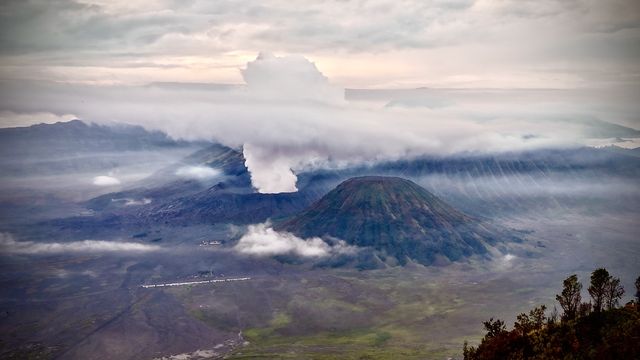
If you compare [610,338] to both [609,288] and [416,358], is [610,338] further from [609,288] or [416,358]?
[416,358]

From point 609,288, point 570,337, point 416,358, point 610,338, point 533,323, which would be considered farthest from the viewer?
point 416,358

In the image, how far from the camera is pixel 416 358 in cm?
19462

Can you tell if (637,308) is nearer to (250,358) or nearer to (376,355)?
(376,355)

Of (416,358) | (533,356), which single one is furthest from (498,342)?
(416,358)

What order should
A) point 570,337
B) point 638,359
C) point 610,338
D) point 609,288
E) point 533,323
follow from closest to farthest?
point 638,359, point 610,338, point 570,337, point 533,323, point 609,288

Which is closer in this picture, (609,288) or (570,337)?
(570,337)

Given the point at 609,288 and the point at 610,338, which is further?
the point at 609,288

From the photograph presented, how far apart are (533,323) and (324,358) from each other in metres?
104

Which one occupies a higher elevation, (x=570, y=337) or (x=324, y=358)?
(x=570, y=337)

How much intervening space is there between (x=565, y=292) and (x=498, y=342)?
66.0 ft

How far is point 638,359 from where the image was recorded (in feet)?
246

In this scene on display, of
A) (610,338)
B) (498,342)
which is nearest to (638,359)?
(610,338)

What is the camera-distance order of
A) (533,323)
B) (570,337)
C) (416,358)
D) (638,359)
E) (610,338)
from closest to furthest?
(638,359) < (610,338) < (570,337) < (533,323) < (416,358)

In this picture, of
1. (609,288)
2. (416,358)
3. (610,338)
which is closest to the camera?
(610,338)
